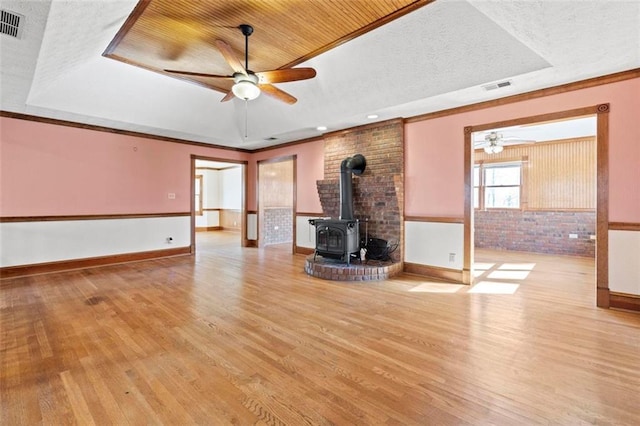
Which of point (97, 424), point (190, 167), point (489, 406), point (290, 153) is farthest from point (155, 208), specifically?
point (489, 406)

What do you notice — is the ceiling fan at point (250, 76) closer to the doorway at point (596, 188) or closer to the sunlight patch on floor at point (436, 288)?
the doorway at point (596, 188)

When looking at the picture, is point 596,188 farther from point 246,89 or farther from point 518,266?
point 246,89


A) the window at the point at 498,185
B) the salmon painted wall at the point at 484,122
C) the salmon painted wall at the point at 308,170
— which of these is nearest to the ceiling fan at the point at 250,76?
the salmon painted wall at the point at 484,122

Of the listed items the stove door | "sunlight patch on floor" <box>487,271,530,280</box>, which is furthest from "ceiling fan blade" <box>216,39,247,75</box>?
"sunlight patch on floor" <box>487,271,530,280</box>

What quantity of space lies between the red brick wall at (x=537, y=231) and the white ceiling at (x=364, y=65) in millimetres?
4494

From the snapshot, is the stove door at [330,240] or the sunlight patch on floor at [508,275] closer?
the sunlight patch on floor at [508,275]

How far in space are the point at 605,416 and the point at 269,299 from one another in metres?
3.06

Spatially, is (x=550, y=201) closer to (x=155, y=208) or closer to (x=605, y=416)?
(x=605, y=416)

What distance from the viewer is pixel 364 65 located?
3.95 meters

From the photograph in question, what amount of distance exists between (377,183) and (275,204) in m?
4.18

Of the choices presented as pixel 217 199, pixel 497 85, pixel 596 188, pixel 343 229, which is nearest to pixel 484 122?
pixel 497 85

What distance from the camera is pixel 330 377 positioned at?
6.98ft

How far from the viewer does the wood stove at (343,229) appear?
16.5 feet

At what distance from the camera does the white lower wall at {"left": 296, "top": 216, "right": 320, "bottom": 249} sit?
692 centimetres
